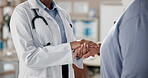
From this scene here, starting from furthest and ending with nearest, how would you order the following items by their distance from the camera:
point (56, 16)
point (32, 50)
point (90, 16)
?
point (90, 16) < point (56, 16) < point (32, 50)

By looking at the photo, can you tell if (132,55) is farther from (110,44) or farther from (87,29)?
(87,29)

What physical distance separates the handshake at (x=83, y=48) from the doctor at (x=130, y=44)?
0.62 m

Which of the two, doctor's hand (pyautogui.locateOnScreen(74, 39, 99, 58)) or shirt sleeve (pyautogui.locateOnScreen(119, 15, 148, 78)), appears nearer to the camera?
shirt sleeve (pyautogui.locateOnScreen(119, 15, 148, 78))

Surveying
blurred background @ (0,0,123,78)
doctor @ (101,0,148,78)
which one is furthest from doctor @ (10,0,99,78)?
blurred background @ (0,0,123,78)

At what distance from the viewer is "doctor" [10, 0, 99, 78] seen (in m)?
1.56

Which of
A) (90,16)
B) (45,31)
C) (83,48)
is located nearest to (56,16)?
(45,31)

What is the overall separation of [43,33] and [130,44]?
84 cm

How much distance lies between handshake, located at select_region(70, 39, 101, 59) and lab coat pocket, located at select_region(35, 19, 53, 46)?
15 cm

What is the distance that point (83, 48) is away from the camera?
1628 mm

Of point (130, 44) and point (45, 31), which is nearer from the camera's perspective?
point (130, 44)

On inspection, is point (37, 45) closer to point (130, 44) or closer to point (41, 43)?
point (41, 43)

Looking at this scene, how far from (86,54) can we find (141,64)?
32.2 inches

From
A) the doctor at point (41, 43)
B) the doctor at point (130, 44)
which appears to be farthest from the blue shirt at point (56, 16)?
the doctor at point (130, 44)

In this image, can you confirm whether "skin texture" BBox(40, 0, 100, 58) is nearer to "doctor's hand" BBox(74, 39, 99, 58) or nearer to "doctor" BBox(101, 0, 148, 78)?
"doctor's hand" BBox(74, 39, 99, 58)
